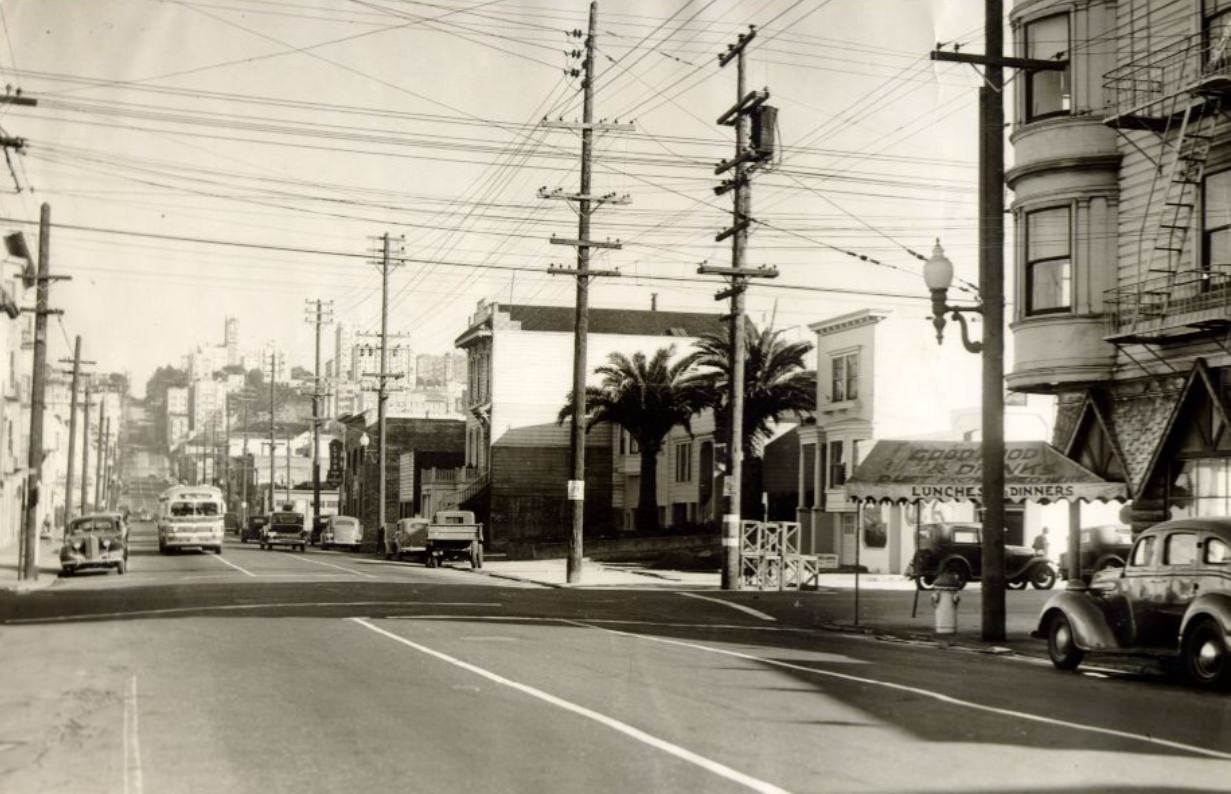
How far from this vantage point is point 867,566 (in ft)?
150

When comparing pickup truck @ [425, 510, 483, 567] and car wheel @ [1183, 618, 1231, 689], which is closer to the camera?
car wheel @ [1183, 618, 1231, 689]

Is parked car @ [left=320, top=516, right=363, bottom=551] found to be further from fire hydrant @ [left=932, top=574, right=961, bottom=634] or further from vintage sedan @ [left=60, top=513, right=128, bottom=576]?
fire hydrant @ [left=932, top=574, right=961, bottom=634]

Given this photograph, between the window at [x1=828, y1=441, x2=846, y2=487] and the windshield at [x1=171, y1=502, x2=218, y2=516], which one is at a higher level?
the window at [x1=828, y1=441, x2=846, y2=487]

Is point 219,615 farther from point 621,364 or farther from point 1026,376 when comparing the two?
point 621,364

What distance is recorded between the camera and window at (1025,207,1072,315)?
82.3ft

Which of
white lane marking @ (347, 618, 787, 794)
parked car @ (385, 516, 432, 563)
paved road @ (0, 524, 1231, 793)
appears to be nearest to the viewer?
white lane marking @ (347, 618, 787, 794)

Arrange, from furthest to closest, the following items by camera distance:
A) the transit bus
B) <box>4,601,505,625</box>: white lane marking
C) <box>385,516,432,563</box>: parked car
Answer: the transit bus
<box>385,516,432,563</box>: parked car
<box>4,601,505,625</box>: white lane marking

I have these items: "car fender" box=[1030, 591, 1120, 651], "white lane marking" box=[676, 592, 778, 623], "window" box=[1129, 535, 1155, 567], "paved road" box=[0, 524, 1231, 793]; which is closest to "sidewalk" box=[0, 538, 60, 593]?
"paved road" box=[0, 524, 1231, 793]

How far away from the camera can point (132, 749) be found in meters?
10.2

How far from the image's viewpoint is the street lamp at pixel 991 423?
20.4 m

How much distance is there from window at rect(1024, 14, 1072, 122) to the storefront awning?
6380mm

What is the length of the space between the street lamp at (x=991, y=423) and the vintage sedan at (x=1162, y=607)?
2.79m

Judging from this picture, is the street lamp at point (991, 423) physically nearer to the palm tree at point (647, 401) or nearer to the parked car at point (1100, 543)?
the parked car at point (1100, 543)

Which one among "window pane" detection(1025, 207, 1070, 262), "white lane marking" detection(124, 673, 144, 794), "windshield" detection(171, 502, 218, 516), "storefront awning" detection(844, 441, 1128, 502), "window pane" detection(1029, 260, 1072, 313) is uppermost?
"window pane" detection(1025, 207, 1070, 262)
